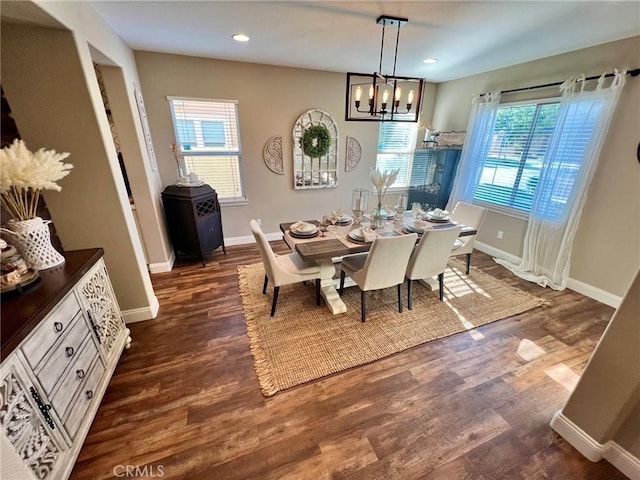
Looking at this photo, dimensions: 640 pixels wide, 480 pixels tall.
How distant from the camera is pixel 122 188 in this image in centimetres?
197

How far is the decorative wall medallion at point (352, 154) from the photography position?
164 inches

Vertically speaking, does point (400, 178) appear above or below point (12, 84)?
below

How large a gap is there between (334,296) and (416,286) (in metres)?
1.07

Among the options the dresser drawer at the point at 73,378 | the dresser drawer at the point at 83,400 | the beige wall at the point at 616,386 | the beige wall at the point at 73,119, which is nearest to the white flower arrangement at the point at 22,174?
the beige wall at the point at 73,119

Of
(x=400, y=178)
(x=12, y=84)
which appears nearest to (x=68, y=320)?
(x=12, y=84)

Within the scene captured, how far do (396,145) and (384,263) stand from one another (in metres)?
3.22

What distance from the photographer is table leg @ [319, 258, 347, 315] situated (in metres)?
2.44

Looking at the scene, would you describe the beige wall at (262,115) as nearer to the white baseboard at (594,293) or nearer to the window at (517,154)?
the window at (517,154)

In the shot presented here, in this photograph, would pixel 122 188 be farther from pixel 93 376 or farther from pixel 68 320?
pixel 93 376

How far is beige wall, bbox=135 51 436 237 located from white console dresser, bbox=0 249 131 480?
227 cm

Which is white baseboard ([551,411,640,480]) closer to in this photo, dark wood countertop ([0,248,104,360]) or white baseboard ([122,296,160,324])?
dark wood countertop ([0,248,104,360])

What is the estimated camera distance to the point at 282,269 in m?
2.26

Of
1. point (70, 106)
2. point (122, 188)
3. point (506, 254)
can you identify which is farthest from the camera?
point (506, 254)

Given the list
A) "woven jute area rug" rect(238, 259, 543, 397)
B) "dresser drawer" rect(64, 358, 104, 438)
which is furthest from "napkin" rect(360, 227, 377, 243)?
"dresser drawer" rect(64, 358, 104, 438)
